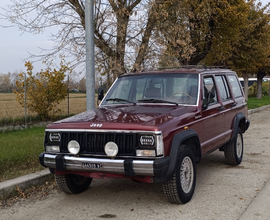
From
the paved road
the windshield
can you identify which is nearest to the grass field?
the paved road

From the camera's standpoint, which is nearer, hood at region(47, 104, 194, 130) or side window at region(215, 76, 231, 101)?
hood at region(47, 104, 194, 130)

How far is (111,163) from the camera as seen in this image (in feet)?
14.6

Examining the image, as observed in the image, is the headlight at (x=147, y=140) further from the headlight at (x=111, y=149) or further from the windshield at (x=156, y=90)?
the windshield at (x=156, y=90)

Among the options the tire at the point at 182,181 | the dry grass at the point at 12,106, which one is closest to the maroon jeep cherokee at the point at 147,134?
the tire at the point at 182,181

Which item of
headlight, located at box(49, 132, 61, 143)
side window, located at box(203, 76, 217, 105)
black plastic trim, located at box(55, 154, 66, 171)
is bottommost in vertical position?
black plastic trim, located at box(55, 154, 66, 171)

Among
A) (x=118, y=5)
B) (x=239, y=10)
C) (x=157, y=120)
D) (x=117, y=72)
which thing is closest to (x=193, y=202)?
(x=157, y=120)

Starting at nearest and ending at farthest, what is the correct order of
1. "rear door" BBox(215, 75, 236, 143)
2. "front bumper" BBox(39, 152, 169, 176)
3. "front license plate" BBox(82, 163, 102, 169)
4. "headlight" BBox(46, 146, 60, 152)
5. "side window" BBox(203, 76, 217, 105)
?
"front bumper" BBox(39, 152, 169, 176)
"front license plate" BBox(82, 163, 102, 169)
"headlight" BBox(46, 146, 60, 152)
"side window" BBox(203, 76, 217, 105)
"rear door" BBox(215, 75, 236, 143)

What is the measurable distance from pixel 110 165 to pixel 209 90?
8.24 ft

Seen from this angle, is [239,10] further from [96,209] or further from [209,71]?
[96,209]

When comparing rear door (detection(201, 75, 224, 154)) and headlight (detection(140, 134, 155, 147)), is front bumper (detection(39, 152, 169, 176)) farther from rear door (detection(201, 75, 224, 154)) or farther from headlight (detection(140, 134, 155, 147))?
rear door (detection(201, 75, 224, 154))

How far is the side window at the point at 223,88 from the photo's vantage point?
22.2 ft

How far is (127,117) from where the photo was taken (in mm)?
4867

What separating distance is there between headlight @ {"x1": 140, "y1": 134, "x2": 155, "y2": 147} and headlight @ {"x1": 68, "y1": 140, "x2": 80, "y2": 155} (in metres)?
0.89

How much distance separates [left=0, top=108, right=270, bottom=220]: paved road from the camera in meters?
4.61
